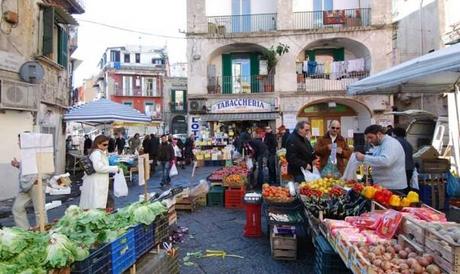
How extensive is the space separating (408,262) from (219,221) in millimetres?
5043

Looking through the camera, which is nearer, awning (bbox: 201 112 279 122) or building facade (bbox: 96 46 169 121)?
awning (bbox: 201 112 279 122)

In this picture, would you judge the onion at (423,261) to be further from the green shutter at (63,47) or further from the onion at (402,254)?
the green shutter at (63,47)

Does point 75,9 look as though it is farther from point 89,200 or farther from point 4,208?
point 89,200

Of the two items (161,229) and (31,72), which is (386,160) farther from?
(31,72)

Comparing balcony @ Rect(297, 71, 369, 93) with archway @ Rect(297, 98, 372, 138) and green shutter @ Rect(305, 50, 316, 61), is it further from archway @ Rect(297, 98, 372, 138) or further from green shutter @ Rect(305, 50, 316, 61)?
green shutter @ Rect(305, 50, 316, 61)

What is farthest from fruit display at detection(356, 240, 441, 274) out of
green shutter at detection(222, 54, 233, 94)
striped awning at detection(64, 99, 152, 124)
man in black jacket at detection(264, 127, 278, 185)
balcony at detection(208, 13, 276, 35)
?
balcony at detection(208, 13, 276, 35)

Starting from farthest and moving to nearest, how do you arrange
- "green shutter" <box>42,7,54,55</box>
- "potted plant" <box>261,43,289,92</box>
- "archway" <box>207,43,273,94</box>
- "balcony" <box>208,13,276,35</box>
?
"balcony" <box>208,13,276,35</box> < "archway" <box>207,43,273,94</box> < "potted plant" <box>261,43,289,92</box> < "green shutter" <box>42,7,54,55</box>

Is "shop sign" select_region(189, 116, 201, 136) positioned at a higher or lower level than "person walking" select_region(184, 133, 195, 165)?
higher

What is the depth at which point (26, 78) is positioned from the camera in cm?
1088

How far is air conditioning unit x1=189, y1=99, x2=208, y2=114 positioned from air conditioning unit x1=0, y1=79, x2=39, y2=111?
438 inches

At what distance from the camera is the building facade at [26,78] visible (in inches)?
406

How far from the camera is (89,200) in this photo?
5.86 metres

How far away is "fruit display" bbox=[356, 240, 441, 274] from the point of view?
2772 millimetres

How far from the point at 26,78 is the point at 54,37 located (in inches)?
137
